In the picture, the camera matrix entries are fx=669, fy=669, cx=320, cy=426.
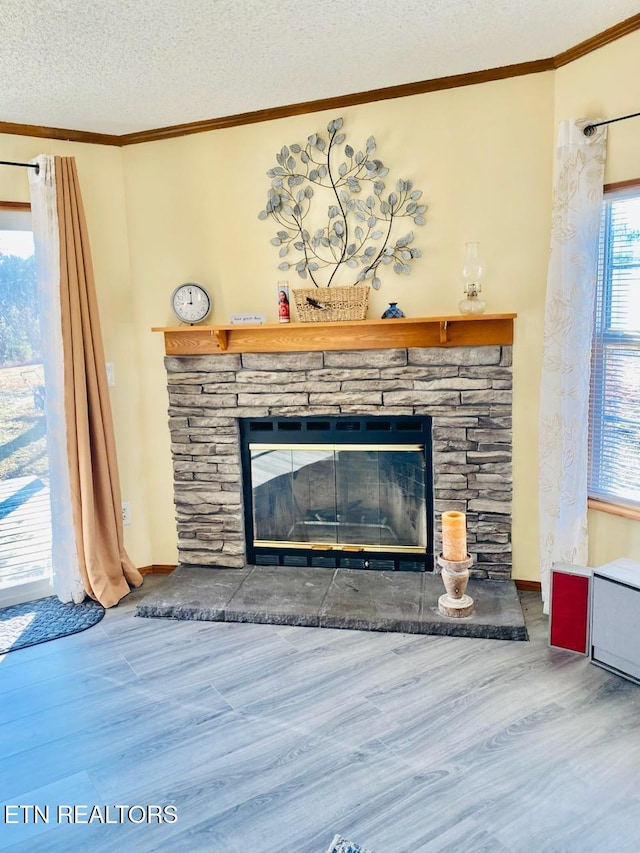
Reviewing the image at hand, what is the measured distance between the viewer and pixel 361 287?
11.1 ft

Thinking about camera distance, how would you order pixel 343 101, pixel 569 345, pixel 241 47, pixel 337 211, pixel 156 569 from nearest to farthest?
pixel 241 47 < pixel 569 345 < pixel 343 101 < pixel 337 211 < pixel 156 569

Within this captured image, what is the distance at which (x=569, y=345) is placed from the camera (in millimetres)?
3041

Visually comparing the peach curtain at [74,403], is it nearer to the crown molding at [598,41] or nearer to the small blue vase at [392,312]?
the small blue vase at [392,312]

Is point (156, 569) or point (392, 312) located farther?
point (156, 569)

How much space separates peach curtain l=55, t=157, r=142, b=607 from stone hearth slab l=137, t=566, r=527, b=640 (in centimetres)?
37

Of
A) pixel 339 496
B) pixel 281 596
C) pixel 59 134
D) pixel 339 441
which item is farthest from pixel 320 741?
pixel 59 134

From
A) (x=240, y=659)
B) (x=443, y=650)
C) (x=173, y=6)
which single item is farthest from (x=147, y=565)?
(x=173, y=6)

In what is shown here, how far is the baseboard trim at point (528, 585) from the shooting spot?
11.5 feet

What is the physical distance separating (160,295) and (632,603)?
2837 mm

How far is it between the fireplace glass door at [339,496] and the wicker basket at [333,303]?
717 mm

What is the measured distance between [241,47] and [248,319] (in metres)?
1.29

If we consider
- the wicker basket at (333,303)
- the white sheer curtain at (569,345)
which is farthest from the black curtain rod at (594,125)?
the wicker basket at (333,303)

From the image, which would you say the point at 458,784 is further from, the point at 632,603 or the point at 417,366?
the point at 417,366

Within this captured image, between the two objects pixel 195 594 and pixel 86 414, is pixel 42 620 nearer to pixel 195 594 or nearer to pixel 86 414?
pixel 195 594
